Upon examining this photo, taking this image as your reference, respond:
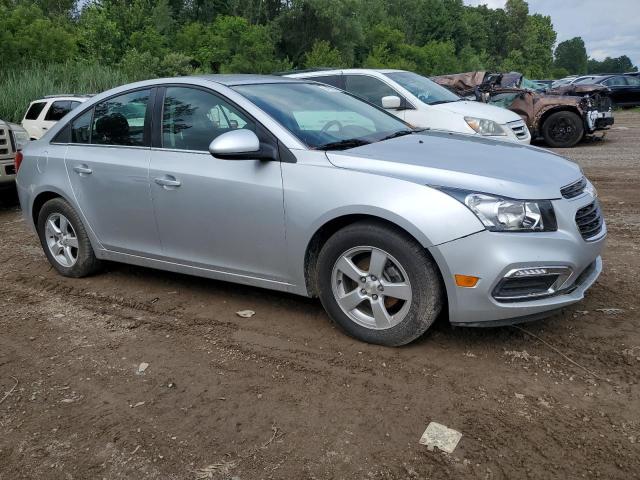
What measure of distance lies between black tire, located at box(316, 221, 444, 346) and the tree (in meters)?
158

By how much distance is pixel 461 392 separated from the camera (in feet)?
10.2

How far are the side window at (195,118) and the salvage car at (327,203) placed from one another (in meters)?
0.01

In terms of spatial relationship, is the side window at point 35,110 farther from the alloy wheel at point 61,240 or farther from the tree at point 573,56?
the tree at point 573,56

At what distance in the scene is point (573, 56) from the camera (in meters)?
151

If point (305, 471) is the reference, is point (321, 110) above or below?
above

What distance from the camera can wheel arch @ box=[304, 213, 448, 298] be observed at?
11.1 ft

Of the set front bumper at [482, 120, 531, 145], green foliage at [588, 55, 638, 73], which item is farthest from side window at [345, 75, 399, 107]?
A: green foliage at [588, 55, 638, 73]

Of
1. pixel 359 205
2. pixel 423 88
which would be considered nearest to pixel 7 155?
pixel 423 88

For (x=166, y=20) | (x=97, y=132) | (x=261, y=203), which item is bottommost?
(x=261, y=203)

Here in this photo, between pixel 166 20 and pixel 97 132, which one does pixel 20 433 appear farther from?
pixel 166 20

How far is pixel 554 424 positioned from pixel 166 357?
2.21 meters

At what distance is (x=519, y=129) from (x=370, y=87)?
8.44ft

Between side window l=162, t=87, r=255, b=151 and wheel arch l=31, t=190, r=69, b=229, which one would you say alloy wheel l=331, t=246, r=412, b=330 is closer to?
side window l=162, t=87, r=255, b=151

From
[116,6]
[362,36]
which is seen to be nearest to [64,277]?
[116,6]
